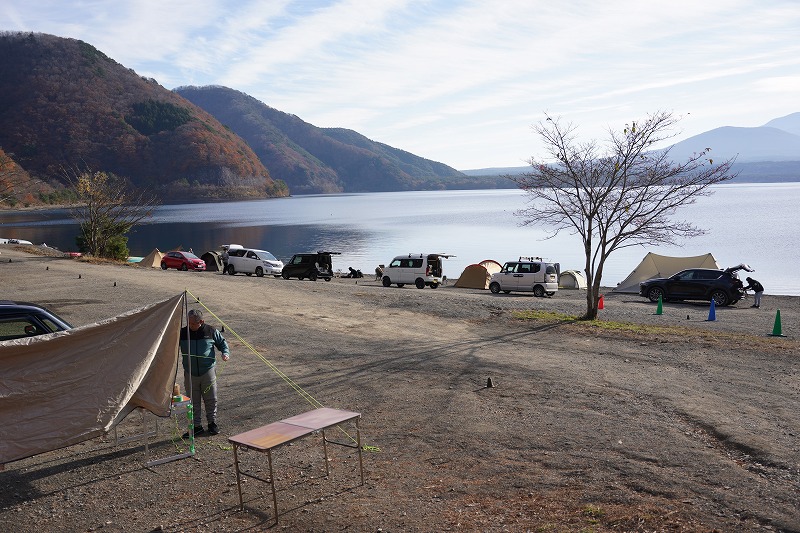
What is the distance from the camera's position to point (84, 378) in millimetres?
7957

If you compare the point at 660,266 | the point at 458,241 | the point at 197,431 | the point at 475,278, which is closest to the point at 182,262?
the point at 475,278

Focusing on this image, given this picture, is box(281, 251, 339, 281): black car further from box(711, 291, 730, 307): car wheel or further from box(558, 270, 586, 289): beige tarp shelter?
box(711, 291, 730, 307): car wheel

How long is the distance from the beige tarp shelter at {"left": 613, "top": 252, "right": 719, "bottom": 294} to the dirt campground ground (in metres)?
17.4

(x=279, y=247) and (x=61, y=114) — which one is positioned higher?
(x=61, y=114)

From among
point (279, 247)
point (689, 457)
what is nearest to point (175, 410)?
point (689, 457)

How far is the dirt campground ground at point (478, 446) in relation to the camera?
6.69 m

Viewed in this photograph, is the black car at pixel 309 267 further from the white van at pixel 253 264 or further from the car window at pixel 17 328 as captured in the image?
the car window at pixel 17 328

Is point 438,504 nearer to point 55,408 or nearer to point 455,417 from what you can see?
point 455,417

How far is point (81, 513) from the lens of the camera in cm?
687

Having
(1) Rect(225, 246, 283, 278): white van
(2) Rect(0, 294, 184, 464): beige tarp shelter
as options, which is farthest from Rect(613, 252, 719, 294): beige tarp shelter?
(2) Rect(0, 294, 184, 464): beige tarp shelter

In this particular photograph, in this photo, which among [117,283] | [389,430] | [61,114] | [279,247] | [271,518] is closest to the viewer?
[271,518]

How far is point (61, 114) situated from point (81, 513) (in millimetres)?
221353

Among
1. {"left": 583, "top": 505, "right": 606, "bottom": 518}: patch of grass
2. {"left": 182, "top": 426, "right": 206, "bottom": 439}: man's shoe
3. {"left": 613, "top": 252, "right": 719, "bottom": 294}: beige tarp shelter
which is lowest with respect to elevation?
{"left": 182, "top": 426, "right": 206, "bottom": 439}: man's shoe

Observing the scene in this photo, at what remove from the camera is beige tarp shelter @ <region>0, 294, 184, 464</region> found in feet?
24.7
